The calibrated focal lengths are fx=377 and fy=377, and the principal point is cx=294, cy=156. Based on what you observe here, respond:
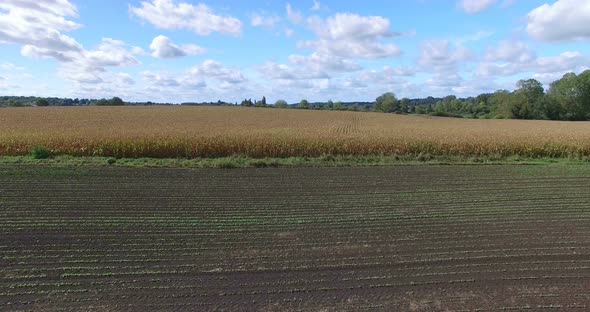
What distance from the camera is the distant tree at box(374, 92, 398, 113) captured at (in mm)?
97425

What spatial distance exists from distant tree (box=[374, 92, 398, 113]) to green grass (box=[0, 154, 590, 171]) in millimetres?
76895

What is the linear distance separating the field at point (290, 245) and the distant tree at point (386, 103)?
85.6 metres

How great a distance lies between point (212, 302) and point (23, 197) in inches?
310

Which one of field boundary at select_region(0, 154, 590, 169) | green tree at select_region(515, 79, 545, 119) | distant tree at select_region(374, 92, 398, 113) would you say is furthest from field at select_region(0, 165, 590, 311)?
distant tree at select_region(374, 92, 398, 113)

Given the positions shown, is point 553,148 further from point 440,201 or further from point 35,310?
point 35,310

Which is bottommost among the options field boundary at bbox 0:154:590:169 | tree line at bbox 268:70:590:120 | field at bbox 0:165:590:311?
field at bbox 0:165:590:311

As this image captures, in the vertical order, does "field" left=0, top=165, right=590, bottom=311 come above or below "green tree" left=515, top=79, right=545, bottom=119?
below

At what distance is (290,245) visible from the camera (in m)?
7.24

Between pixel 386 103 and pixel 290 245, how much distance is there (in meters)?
97.1

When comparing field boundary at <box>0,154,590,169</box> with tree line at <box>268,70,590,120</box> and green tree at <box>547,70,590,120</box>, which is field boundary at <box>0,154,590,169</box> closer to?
tree line at <box>268,70,590,120</box>

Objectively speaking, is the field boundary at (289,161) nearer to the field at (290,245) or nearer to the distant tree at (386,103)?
the field at (290,245)

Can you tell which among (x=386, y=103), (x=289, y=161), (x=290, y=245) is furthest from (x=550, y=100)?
(x=290, y=245)

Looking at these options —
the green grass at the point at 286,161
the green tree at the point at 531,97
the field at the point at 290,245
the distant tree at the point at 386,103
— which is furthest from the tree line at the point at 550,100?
the field at the point at 290,245

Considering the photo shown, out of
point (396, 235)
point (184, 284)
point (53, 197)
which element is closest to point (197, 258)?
point (184, 284)
